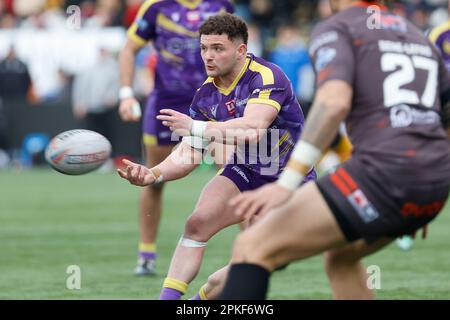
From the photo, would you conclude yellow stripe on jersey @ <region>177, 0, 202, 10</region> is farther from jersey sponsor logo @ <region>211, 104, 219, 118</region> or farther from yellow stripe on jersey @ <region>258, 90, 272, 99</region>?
yellow stripe on jersey @ <region>258, 90, 272, 99</region>

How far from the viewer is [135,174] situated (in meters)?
6.58

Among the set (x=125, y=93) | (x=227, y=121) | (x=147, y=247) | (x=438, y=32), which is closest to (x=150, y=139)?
(x=125, y=93)

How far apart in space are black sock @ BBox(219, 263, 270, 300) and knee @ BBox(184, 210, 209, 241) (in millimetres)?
1754

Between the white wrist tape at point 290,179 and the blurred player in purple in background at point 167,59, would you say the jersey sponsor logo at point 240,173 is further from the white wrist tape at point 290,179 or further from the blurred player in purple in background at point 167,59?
the blurred player in purple in background at point 167,59

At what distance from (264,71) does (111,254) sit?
412cm

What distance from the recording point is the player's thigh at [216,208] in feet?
22.6

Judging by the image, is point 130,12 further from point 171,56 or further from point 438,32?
point 438,32

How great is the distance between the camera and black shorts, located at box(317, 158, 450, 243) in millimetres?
5055

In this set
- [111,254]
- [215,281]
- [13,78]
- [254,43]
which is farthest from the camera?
[13,78]

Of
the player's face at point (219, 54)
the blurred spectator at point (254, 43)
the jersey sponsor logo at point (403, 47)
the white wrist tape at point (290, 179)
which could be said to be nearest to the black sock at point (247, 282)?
the white wrist tape at point (290, 179)

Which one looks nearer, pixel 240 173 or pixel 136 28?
pixel 240 173

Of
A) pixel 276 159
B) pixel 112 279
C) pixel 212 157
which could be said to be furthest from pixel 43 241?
pixel 276 159

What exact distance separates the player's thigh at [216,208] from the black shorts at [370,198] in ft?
6.08
